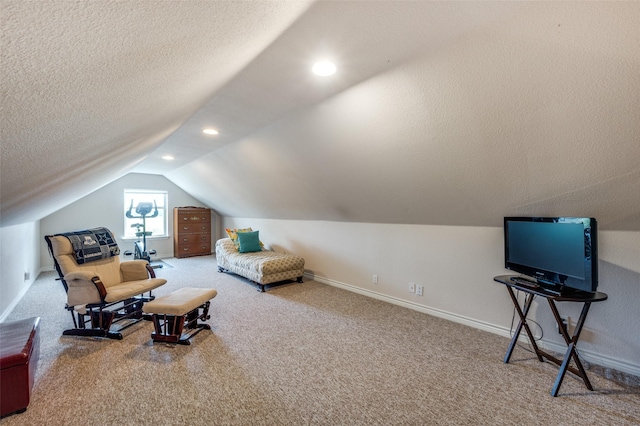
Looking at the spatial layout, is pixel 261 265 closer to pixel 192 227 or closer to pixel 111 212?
pixel 192 227

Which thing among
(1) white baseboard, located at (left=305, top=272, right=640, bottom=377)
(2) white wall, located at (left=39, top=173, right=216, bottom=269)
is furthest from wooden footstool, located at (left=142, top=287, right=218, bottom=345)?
(2) white wall, located at (left=39, top=173, right=216, bottom=269)

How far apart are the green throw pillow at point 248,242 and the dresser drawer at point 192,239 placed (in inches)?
99.2

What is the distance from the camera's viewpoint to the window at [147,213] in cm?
663

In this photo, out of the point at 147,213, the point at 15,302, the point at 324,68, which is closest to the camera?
the point at 324,68

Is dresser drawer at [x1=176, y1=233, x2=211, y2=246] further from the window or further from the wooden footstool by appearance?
the wooden footstool

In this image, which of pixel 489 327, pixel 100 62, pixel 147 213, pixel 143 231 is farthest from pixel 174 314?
pixel 147 213

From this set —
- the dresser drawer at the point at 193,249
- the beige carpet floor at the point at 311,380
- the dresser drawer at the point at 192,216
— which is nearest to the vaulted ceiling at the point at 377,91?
the beige carpet floor at the point at 311,380

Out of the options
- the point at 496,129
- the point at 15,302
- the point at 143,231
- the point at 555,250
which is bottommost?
the point at 15,302

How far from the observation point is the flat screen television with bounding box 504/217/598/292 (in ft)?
6.38

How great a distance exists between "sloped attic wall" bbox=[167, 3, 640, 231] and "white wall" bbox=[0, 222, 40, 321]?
9.98ft

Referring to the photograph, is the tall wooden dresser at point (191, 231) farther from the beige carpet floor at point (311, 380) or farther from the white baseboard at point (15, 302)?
the beige carpet floor at point (311, 380)

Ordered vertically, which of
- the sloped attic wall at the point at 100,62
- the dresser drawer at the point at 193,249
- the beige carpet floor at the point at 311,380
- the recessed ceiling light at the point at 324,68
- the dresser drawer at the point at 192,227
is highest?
the recessed ceiling light at the point at 324,68

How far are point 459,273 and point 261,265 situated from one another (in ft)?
9.02

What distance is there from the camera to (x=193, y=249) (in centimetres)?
730
